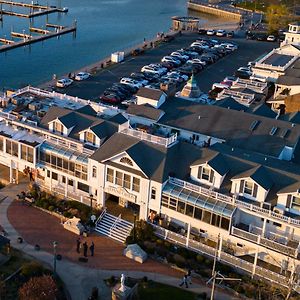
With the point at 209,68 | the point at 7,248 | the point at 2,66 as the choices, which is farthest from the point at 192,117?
the point at 2,66

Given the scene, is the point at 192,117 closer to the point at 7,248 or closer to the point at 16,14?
the point at 7,248

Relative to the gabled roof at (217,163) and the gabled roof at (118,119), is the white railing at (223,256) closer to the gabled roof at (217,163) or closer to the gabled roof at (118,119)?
the gabled roof at (217,163)

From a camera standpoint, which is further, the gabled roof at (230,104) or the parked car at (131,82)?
the parked car at (131,82)

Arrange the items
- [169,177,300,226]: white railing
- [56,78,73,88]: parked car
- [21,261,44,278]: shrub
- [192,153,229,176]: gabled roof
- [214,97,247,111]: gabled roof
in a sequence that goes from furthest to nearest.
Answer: [56,78,73,88]: parked car, [214,97,247,111]: gabled roof, [192,153,229,176]: gabled roof, [169,177,300,226]: white railing, [21,261,44,278]: shrub

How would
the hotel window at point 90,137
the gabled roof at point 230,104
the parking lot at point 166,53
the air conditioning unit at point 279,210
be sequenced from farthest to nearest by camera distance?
the parking lot at point 166,53
the gabled roof at point 230,104
the hotel window at point 90,137
the air conditioning unit at point 279,210

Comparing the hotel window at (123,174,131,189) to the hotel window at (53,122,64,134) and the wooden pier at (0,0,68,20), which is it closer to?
the hotel window at (53,122,64,134)

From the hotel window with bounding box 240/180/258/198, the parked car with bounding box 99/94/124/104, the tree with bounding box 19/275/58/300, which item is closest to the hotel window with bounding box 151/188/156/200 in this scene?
the hotel window with bounding box 240/180/258/198

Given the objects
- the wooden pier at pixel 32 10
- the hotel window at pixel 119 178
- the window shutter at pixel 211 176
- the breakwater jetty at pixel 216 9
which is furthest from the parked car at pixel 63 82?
the breakwater jetty at pixel 216 9
